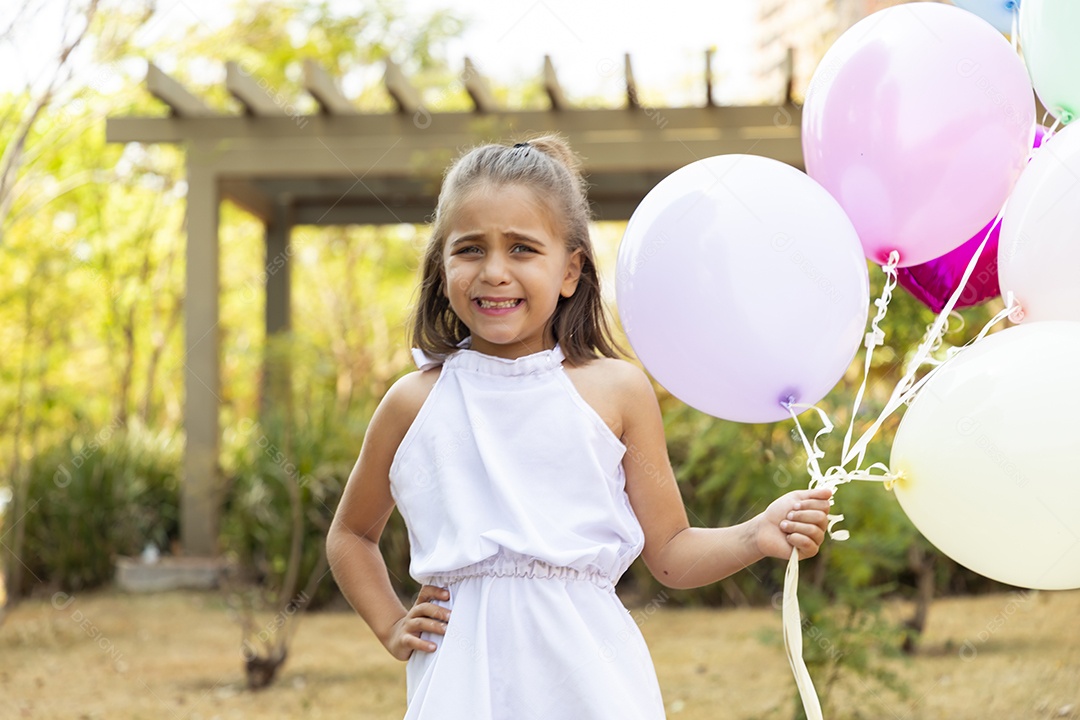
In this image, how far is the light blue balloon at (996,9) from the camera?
224 centimetres

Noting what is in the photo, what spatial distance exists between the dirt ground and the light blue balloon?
2199 mm

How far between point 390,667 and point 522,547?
396 cm

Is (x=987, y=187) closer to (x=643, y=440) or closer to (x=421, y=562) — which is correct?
(x=643, y=440)

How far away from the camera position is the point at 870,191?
1.89 meters

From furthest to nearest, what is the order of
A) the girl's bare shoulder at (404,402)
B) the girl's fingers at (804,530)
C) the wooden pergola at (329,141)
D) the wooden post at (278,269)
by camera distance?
the wooden post at (278,269) → the wooden pergola at (329,141) → the girl's bare shoulder at (404,402) → the girl's fingers at (804,530)

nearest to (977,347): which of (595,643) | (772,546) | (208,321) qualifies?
(772,546)

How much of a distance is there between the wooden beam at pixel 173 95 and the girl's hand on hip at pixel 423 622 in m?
6.08

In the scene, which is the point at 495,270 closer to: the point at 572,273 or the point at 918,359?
the point at 572,273

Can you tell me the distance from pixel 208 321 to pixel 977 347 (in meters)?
6.53

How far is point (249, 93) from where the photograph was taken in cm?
737

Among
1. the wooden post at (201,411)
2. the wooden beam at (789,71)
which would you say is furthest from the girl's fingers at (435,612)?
the wooden post at (201,411)

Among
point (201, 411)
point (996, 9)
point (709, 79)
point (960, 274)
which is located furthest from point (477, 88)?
point (960, 274)

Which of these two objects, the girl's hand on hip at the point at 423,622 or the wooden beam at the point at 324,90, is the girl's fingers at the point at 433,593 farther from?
the wooden beam at the point at 324,90

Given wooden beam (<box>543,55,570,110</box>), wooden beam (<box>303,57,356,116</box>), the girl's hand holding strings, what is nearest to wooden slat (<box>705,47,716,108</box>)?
wooden beam (<box>543,55,570,110</box>)
